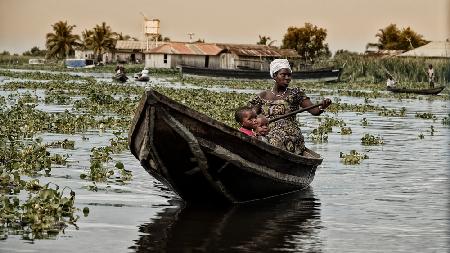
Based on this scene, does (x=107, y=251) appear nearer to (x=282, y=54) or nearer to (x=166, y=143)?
(x=166, y=143)

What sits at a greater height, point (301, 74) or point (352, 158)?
point (301, 74)

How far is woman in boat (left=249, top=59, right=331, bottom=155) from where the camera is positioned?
1289cm

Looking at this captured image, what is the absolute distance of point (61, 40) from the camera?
12338 cm

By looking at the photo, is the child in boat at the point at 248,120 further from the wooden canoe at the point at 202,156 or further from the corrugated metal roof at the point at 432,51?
the corrugated metal roof at the point at 432,51

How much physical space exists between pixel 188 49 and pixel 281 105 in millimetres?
80851

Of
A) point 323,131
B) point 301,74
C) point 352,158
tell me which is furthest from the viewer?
point 301,74

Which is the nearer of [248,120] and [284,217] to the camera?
[284,217]

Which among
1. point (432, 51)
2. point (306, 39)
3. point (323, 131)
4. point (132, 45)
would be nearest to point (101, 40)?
point (132, 45)

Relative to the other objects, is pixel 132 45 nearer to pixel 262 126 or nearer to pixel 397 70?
pixel 397 70

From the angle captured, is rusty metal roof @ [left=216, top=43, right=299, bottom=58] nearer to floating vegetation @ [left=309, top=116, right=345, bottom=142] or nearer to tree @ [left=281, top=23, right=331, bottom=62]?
tree @ [left=281, top=23, right=331, bottom=62]

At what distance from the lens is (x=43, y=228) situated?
9.88 metres

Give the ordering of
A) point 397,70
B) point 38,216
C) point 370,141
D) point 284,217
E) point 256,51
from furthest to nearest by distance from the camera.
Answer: point 256,51
point 397,70
point 370,141
point 284,217
point 38,216

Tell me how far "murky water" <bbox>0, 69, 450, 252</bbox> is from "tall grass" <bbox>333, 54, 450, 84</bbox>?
44.1 meters

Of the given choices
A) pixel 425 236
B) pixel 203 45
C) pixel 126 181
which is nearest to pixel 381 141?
pixel 126 181
